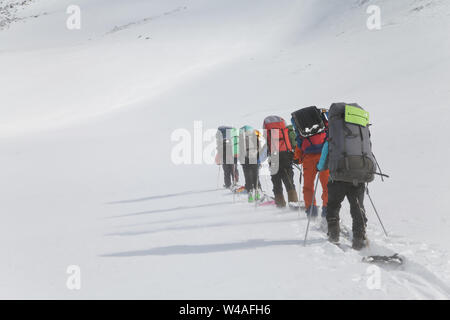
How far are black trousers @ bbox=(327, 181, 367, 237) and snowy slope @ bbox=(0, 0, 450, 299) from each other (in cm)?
38

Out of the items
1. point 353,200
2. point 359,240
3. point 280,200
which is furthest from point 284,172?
point 359,240

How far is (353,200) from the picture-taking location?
4734mm

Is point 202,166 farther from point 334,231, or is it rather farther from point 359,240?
point 359,240

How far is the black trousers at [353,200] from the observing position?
4.69 meters

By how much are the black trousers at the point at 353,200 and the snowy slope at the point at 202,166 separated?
0.38 meters

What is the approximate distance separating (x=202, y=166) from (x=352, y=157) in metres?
12.6

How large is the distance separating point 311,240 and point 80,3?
400ft

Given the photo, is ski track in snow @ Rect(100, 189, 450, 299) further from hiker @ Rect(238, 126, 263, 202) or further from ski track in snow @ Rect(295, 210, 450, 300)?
hiker @ Rect(238, 126, 263, 202)

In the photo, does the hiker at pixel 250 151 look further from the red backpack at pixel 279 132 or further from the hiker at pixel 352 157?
the hiker at pixel 352 157

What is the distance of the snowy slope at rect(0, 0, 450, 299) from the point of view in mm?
4062

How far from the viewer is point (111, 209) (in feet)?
29.4

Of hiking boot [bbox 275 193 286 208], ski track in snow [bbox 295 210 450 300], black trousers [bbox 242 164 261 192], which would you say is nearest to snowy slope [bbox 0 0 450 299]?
ski track in snow [bbox 295 210 450 300]

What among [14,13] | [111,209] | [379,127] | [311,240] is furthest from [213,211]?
[14,13]

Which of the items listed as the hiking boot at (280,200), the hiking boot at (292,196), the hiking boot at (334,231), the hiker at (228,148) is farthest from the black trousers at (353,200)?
the hiker at (228,148)
